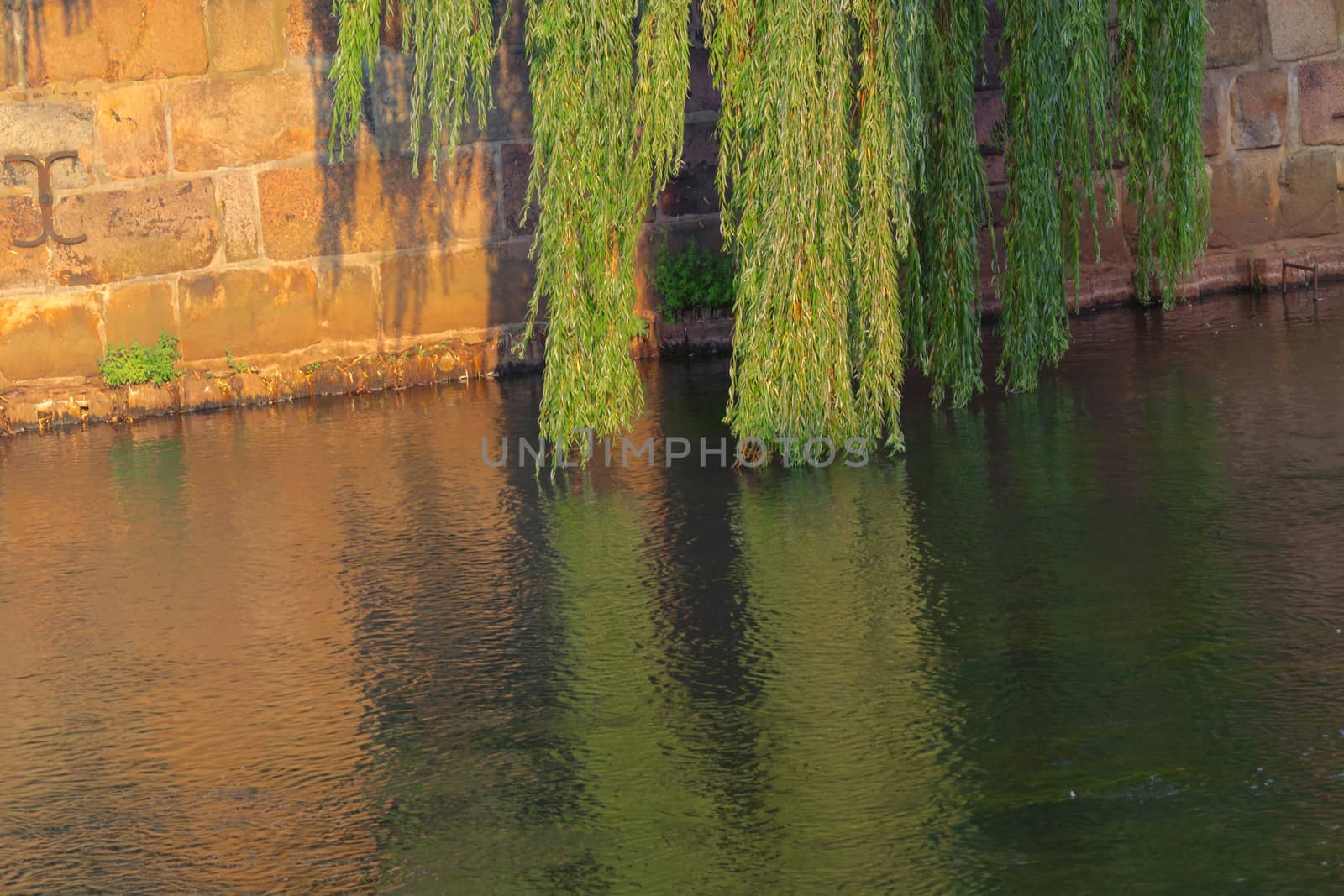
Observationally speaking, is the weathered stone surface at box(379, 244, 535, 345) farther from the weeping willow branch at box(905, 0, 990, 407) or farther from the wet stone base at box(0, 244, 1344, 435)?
the weeping willow branch at box(905, 0, 990, 407)

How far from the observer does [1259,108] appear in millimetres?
13812

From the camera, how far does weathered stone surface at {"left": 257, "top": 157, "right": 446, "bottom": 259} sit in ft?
41.1

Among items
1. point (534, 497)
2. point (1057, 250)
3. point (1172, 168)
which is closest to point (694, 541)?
point (534, 497)

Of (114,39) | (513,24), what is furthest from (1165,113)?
(114,39)

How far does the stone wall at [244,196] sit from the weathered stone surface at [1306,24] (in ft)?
7.01

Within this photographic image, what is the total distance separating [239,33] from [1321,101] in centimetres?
755

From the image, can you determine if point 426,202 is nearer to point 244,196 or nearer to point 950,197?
point 244,196

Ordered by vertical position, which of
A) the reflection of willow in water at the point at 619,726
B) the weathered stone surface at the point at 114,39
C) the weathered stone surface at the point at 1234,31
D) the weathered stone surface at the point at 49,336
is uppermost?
the weathered stone surface at the point at 114,39

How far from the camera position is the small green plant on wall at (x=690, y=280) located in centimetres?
1304

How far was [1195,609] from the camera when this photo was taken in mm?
6484

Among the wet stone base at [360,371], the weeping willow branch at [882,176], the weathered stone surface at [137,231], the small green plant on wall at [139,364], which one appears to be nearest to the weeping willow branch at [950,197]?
the weeping willow branch at [882,176]

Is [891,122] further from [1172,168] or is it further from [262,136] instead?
[262,136]

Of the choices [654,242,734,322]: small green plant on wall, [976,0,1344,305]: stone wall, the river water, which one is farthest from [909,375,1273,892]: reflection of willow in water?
[976,0,1344,305]: stone wall

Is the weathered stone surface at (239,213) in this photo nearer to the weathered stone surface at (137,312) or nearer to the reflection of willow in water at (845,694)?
the weathered stone surface at (137,312)
